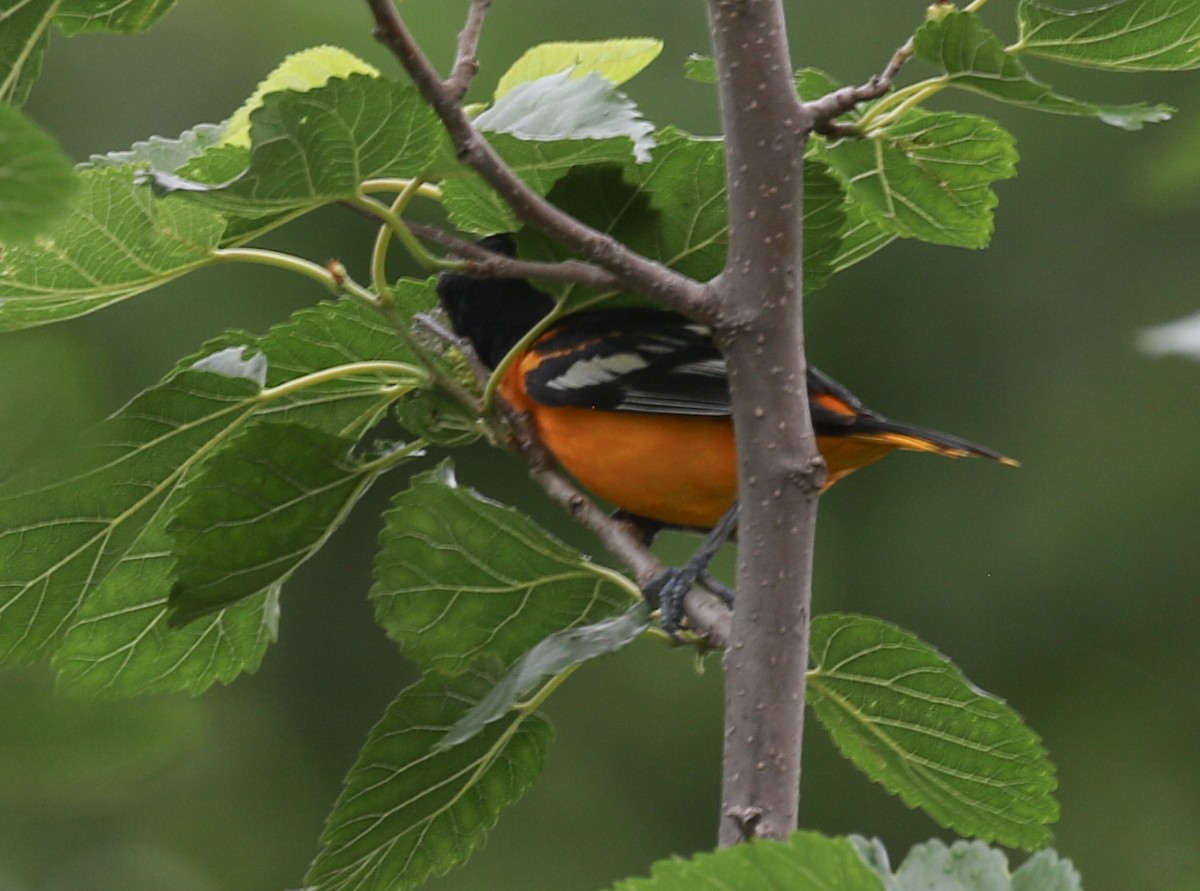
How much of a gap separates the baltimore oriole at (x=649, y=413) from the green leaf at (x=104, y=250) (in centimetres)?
75

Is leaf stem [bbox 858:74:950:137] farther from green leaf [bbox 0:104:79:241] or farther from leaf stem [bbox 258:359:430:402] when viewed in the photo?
green leaf [bbox 0:104:79:241]

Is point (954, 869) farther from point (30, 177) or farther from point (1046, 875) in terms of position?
point (30, 177)

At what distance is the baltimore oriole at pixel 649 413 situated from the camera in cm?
204

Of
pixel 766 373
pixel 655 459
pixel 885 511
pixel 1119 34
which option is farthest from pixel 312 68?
pixel 885 511

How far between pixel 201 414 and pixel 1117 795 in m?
4.42

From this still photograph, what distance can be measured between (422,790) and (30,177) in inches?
38.9

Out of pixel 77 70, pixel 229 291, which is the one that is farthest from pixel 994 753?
pixel 77 70

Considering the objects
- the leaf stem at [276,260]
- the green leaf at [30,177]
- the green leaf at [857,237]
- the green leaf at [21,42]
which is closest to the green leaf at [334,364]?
the leaf stem at [276,260]

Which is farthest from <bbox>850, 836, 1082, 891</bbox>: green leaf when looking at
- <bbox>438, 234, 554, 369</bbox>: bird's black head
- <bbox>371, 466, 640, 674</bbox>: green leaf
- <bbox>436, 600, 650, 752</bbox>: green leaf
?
<bbox>438, 234, 554, 369</bbox>: bird's black head

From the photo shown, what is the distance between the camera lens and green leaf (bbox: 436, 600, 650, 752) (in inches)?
45.7

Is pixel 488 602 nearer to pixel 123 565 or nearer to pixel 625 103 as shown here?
pixel 123 565

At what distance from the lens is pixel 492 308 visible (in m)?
1.99

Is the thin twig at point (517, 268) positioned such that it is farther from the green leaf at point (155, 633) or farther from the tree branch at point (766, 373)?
the green leaf at point (155, 633)

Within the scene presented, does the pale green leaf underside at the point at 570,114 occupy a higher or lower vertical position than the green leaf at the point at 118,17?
lower
